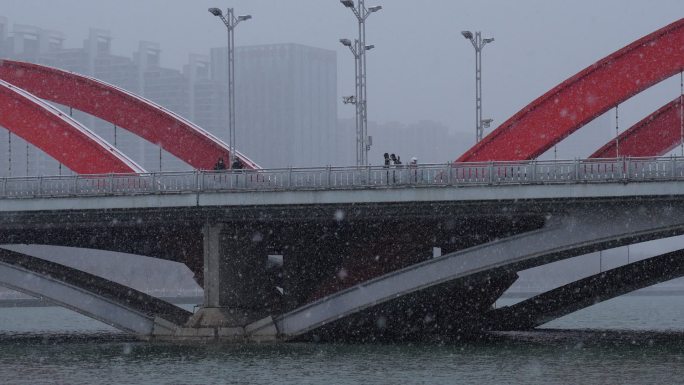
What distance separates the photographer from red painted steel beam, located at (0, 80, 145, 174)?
50.1 meters

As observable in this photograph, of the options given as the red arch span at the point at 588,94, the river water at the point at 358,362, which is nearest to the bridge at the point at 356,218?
the red arch span at the point at 588,94

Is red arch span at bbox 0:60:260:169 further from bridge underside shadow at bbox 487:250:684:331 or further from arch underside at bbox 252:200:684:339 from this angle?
bridge underside shadow at bbox 487:250:684:331

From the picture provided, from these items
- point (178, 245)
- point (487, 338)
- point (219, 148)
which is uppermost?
point (219, 148)

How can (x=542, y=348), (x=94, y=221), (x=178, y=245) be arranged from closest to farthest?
1. (x=542, y=348)
2. (x=94, y=221)
3. (x=178, y=245)

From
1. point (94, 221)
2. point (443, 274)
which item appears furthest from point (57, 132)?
point (443, 274)

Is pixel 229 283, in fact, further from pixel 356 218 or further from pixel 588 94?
pixel 588 94

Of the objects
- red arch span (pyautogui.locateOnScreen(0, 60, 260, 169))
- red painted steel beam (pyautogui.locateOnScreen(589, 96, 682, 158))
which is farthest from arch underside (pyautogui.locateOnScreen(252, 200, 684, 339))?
red arch span (pyautogui.locateOnScreen(0, 60, 260, 169))

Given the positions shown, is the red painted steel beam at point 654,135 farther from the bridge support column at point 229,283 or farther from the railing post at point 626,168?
the bridge support column at point 229,283

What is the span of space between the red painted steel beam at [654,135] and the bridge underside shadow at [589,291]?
13.8 feet

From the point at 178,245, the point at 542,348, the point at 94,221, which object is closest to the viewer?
the point at 542,348

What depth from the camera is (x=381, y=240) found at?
4778 centimetres

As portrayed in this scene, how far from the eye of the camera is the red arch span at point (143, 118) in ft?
180

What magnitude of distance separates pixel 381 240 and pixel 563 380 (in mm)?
15566

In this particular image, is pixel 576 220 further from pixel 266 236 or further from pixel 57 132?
pixel 57 132
